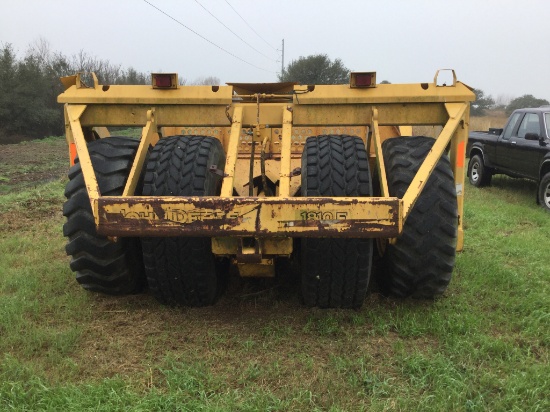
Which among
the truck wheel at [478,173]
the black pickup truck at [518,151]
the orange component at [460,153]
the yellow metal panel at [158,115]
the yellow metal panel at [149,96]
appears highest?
the yellow metal panel at [149,96]

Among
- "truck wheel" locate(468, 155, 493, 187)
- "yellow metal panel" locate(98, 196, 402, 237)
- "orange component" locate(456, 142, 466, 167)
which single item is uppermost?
"orange component" locate(456, 142, 466, 167)

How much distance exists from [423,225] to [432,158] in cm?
54

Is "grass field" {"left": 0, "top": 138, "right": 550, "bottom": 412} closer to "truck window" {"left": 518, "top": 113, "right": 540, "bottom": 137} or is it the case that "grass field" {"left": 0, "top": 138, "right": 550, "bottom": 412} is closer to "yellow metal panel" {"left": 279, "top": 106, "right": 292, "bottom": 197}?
"yellow metal panel" {"left": 279, "top": 106, "right": 292, "bottom": 197}

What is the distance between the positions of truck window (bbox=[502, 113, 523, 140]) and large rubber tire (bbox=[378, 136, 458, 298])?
7415 mm

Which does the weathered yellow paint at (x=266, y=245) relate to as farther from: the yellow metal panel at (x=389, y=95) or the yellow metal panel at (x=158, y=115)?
the yellow metal panel at (x=389, y=95)

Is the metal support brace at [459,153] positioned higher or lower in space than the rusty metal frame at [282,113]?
lower

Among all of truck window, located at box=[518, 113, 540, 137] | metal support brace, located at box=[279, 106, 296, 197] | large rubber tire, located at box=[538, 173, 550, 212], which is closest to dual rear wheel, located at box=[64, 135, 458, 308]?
metal support brace, located at box=[279, 106, 296, 197]

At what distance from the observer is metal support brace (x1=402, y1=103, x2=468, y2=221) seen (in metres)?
3.20

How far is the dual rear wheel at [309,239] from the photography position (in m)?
3.51

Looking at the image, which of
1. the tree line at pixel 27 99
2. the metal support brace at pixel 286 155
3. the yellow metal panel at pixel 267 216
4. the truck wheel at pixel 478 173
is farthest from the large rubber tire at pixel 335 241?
the tree line at pixel 27 99

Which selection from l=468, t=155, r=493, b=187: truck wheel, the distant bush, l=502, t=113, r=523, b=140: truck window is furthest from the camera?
the distant bush

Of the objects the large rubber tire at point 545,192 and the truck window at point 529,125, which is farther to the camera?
the truck window at point 529,125

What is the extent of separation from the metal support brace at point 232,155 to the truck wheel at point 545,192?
689cm

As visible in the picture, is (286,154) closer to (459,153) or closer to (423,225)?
(423,225)
